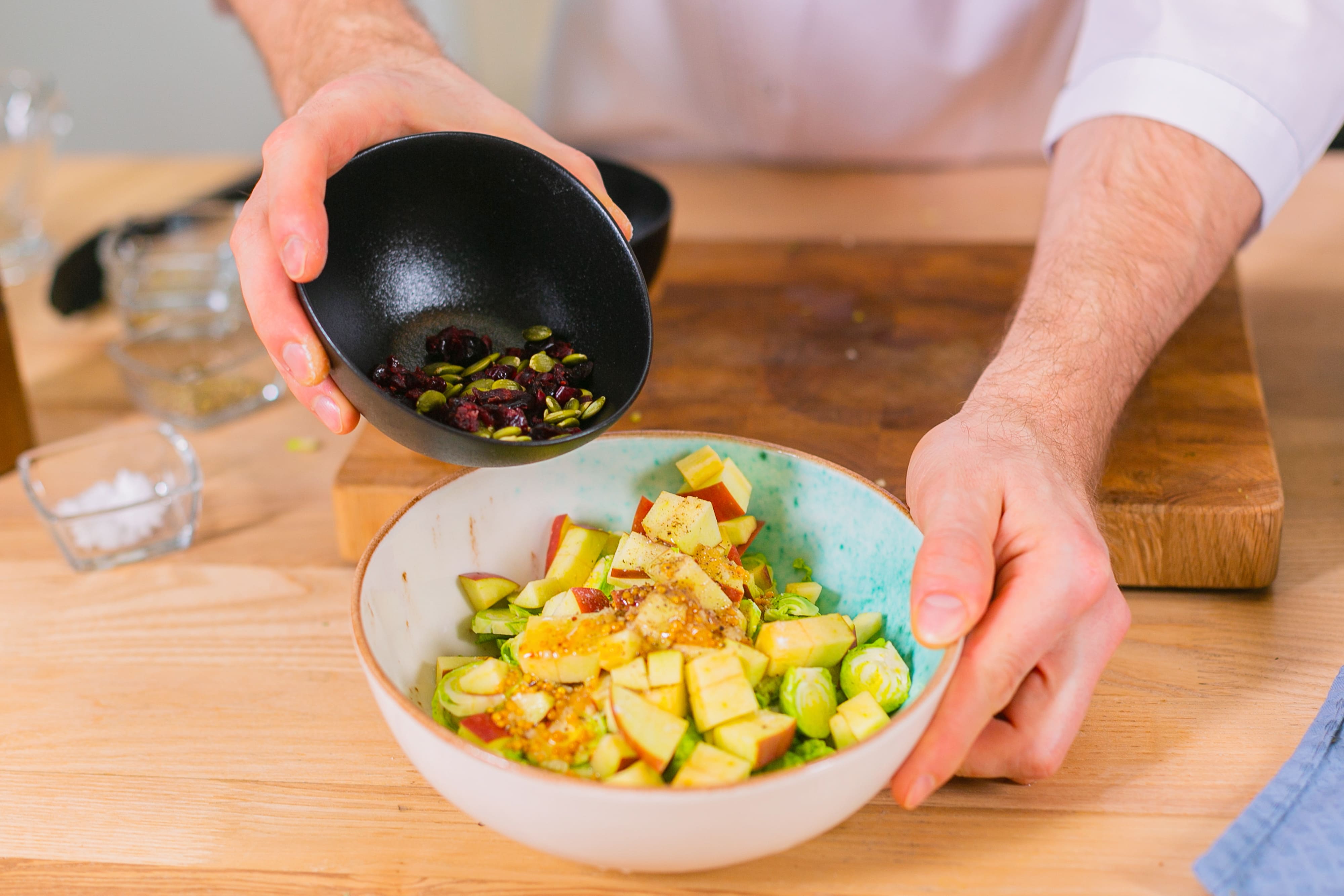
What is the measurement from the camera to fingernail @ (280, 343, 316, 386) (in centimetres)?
94

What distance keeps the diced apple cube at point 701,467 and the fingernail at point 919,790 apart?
350 millimetres

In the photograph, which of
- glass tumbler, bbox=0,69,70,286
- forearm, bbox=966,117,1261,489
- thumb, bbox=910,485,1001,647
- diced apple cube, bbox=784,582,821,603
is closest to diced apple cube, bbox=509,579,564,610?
diced apple cube, bbox=784,582,821,603

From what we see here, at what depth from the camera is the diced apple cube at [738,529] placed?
1.03 m

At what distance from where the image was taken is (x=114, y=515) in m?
1.27

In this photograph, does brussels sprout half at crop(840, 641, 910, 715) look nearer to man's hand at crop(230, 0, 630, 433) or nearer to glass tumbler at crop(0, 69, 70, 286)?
man's hand at crop(230, 0, 630, 433)

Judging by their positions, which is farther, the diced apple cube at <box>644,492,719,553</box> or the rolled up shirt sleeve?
the rolled up shirt sleeve

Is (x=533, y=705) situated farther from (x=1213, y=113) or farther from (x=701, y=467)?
(x=1213, y=113)

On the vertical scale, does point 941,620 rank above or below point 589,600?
above

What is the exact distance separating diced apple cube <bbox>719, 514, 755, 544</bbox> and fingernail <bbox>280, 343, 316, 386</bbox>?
40cm

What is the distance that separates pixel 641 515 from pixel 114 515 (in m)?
0.67

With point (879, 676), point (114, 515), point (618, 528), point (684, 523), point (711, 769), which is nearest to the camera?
point (711, 769)

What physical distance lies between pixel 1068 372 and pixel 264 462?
1057 millimetres

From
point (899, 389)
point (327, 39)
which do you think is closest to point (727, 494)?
point (899, 389)

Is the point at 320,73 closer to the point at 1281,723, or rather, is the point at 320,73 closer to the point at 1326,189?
the point at 1281,723
